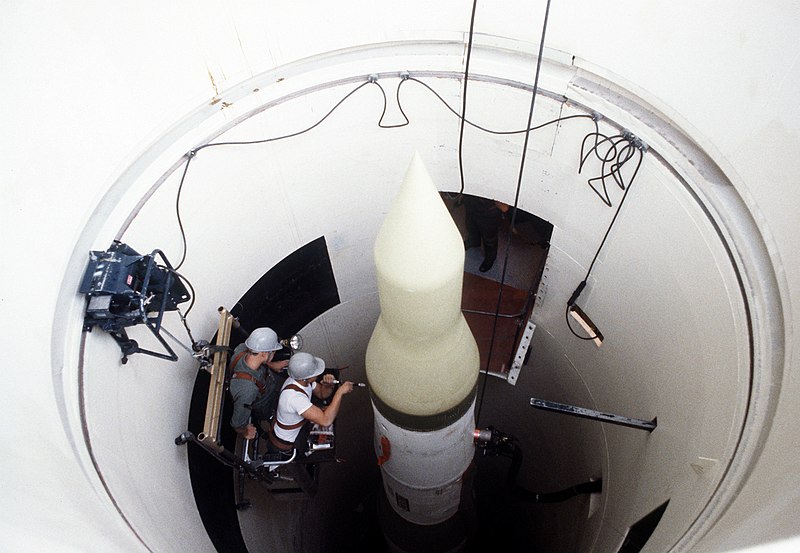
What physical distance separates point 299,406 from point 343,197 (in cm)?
185

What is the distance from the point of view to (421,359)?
341 cm

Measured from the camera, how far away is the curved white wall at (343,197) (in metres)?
2.83

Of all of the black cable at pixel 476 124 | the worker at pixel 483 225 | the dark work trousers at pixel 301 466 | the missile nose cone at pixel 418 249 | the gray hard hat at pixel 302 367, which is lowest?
A: the dark work trousers at pixel 301 466

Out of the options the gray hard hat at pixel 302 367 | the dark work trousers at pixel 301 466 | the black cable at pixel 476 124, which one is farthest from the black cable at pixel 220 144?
the dark work trousers at pixel 301 466

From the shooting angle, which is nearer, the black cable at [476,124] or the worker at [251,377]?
the black cable at [476,124]

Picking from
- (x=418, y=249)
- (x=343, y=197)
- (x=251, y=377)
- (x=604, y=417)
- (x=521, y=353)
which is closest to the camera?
(x=418, y=249)

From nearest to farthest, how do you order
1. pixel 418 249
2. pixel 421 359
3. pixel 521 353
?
pixel 418 249, pixel 421 359, pixel 521 353

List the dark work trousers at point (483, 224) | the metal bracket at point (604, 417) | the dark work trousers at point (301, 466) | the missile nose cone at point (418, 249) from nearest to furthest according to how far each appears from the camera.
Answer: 1. the missile nose cone at point (418, 249)
2. the metal bracket at point (604, 417)
3. the dark work trousers at point (301, 466)
4. the dark work trousers at point (483, 224)

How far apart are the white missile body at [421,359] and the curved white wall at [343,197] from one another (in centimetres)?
146

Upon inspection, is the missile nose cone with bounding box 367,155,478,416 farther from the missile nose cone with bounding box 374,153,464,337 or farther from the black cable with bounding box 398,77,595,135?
the black cable with bounding box 398,77,595,135

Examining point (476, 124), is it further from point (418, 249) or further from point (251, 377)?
point (251, 377)

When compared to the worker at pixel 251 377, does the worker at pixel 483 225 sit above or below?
above

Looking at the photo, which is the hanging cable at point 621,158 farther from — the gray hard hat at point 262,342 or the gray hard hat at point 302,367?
the gray hard hat at point 262,342

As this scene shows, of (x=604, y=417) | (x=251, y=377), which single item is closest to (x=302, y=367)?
(x=251, y=377)
